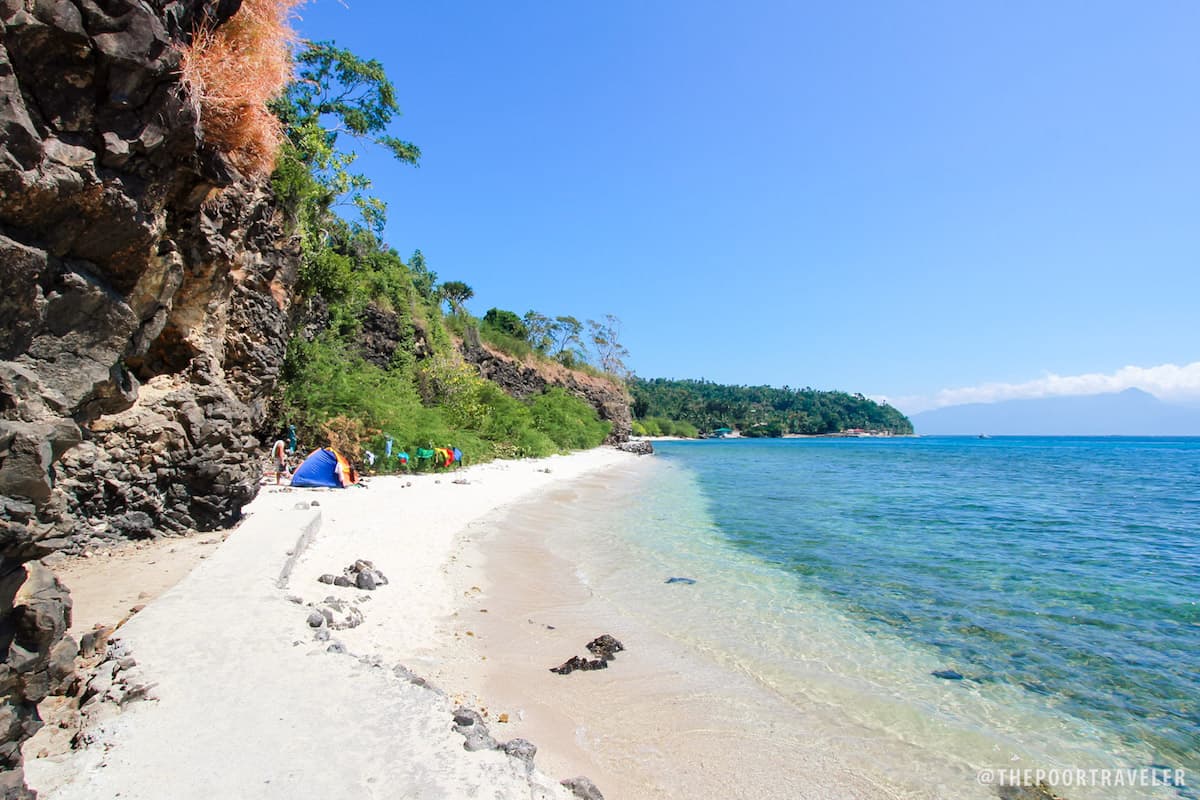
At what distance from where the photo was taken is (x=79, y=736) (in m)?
3.30

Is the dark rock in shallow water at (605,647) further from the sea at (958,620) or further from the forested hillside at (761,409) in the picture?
the forested hillside at (761,409)

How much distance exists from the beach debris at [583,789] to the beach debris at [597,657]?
6.06ft

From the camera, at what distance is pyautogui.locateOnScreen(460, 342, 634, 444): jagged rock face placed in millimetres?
36750

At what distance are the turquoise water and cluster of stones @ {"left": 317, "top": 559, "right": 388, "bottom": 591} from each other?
375cm

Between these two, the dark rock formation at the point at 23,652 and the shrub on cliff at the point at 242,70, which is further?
the shrub on cliff at the point at 242,70

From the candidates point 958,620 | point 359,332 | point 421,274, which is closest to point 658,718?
point 958,620

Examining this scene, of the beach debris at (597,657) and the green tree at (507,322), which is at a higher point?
the green tree at (507,322)

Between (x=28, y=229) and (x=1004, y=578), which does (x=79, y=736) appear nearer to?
(x=28, y=229)

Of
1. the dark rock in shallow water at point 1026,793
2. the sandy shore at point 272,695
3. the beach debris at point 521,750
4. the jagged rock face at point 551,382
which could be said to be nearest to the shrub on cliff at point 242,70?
the sandy shore at point 272,695

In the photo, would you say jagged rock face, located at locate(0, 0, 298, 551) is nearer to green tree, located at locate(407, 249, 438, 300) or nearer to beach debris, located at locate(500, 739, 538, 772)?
beach debris, located at locate(500, 739, 538, 772)

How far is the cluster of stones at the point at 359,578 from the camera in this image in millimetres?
6828

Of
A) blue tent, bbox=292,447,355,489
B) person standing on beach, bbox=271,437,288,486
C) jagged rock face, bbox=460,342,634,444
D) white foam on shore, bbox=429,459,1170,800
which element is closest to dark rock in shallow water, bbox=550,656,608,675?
white foam on shore, bbox=429,459,1170,800

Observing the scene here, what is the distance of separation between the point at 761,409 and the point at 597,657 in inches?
5425

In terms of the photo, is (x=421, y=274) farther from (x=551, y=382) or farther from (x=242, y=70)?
(x=242, y=70)
